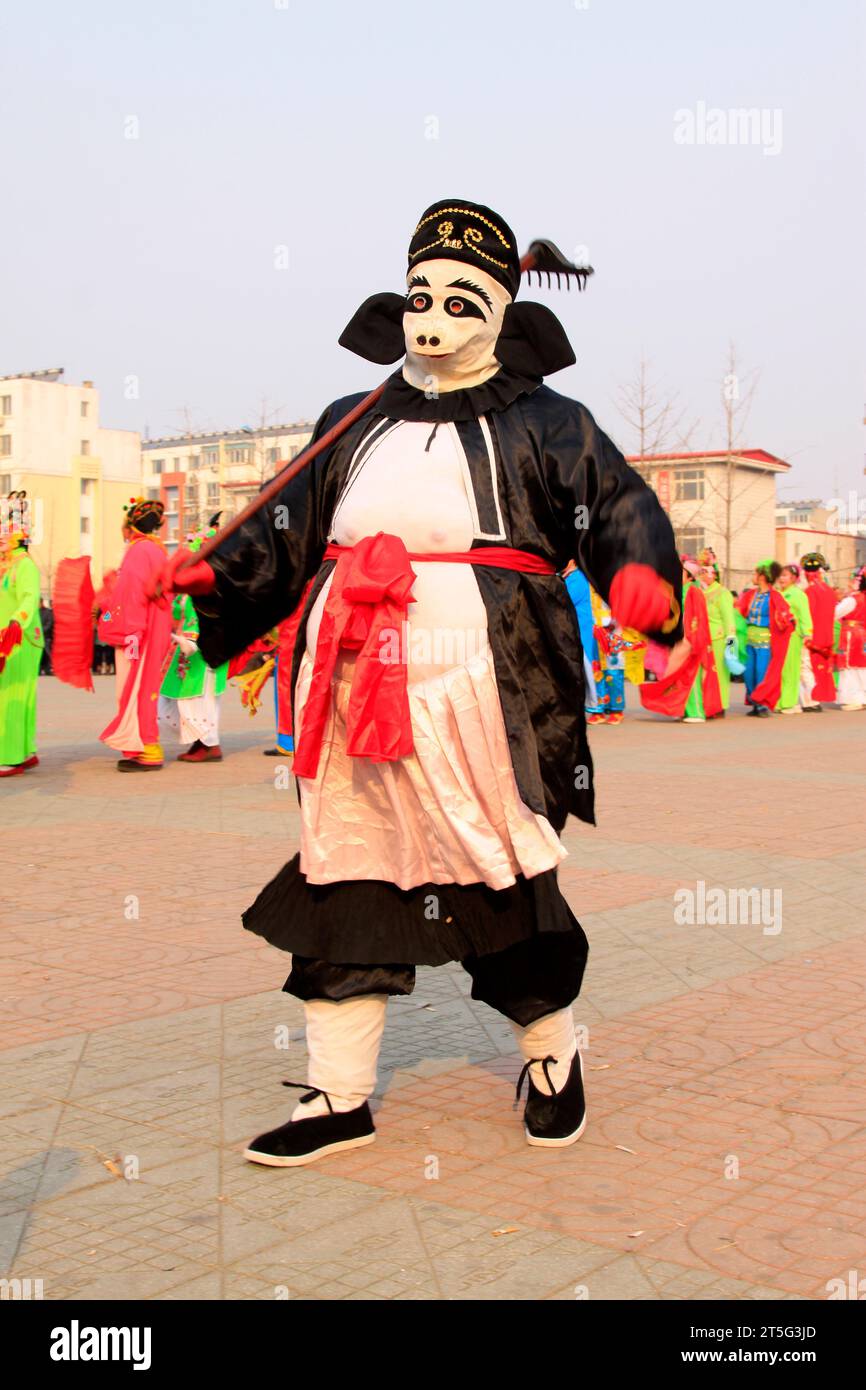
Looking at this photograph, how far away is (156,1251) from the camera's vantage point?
10.1 ft

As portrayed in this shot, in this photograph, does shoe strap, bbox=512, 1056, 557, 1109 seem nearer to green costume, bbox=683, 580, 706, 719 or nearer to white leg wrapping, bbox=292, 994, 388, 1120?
white leg wrapping, bbox=292, 994, 388, 1120

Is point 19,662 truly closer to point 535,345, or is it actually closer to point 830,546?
point 535,345

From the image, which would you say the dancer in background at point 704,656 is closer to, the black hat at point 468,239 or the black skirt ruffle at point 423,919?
the black hat at point 468,239

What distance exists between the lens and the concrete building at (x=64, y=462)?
254 feet

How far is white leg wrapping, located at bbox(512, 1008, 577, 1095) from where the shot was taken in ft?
12.3

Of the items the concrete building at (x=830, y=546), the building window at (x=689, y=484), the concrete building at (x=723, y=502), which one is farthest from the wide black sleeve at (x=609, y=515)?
the concrete building at (x=830, y=546)

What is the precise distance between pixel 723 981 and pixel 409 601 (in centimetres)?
228

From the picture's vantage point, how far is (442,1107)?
403cm

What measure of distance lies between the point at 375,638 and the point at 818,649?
56.6 ft

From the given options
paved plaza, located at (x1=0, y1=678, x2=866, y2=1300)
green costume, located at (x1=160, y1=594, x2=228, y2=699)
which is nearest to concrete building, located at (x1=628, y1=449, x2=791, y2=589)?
green costume, located at (x1=160, y1=594, x2=228, y2=699)

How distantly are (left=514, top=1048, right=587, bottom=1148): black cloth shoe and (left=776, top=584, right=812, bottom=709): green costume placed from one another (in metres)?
16.0

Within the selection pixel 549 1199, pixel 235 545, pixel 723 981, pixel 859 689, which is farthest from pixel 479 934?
pixel 859 689

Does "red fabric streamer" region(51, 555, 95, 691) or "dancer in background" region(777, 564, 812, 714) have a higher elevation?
"red fabric streamer" region(51, 555, 95, 691)
